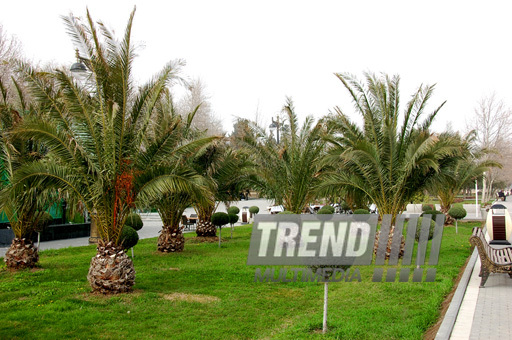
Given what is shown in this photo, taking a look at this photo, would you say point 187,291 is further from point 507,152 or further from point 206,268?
point 507,152

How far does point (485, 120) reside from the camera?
37.0m

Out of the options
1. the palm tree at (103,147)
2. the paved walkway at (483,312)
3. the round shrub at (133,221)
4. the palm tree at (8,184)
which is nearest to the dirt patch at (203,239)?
the round shrub at (133,221)

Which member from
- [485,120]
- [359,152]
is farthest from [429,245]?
[485,120]

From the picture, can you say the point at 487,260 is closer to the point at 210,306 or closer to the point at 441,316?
the point at 441,316

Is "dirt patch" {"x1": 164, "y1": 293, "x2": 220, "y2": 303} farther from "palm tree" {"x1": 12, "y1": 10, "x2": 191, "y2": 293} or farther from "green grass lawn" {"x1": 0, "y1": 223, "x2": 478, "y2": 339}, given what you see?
"palm tree" {"x1": 12, "y1": 10, "x2": 191, "y2": 293}

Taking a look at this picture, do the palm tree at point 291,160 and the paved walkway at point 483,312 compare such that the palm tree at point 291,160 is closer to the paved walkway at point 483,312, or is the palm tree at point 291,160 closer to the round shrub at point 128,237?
the round shrub at point 128,237

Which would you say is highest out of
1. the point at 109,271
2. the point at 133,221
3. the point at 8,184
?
the point at 8,184

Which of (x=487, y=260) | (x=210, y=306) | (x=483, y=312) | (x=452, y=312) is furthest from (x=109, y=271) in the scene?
(x=487, y=260)

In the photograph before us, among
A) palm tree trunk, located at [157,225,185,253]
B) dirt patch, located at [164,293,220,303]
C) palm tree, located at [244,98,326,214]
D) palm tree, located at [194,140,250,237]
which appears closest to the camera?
dirt patch, located at [164,293,220,303]

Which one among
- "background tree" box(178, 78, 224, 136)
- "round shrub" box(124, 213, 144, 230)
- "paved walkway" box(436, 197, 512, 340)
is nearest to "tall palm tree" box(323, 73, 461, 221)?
"paved walkway" box(436, 197, 512, 340)

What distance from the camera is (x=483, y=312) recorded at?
6547mm

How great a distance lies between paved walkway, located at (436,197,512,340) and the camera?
18.2ft

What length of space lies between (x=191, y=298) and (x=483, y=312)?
4.93 metres

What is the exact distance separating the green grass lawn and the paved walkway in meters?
0.38
